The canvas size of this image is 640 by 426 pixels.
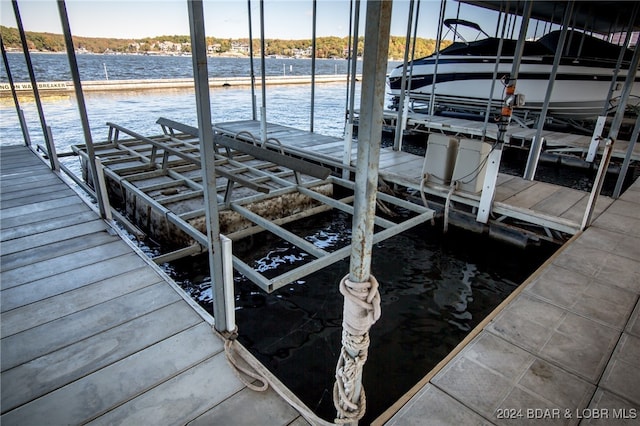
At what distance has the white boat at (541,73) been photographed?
38.9 ft

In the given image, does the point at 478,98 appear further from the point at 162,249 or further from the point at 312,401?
the point at 312,401

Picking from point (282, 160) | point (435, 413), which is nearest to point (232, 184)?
point (282, 160)

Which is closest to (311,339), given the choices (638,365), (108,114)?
(638,365)

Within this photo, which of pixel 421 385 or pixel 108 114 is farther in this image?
pixel 108 114

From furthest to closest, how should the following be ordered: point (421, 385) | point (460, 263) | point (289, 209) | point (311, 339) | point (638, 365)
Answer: point (289, 209) < point (460, 263) < point (311, 339) < point (638, 365) < point (421, 385)

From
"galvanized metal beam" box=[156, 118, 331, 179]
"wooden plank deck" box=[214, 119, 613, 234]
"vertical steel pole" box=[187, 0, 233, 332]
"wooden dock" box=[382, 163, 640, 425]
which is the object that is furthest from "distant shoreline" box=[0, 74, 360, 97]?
"wooden dock" box=[382, 163, 640, 425]

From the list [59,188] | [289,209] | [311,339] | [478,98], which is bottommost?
[311,339]

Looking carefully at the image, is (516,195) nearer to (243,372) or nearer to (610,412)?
(610,412)

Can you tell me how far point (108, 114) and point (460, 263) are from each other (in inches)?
692

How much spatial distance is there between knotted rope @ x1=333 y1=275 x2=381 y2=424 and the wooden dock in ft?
1.91

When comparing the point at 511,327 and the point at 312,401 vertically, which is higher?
the point at 511,327

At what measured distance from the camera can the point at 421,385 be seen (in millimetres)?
2426

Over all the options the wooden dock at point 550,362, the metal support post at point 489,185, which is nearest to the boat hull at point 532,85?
the metal support post at point 489,185

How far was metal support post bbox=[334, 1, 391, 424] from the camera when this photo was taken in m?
1.19
